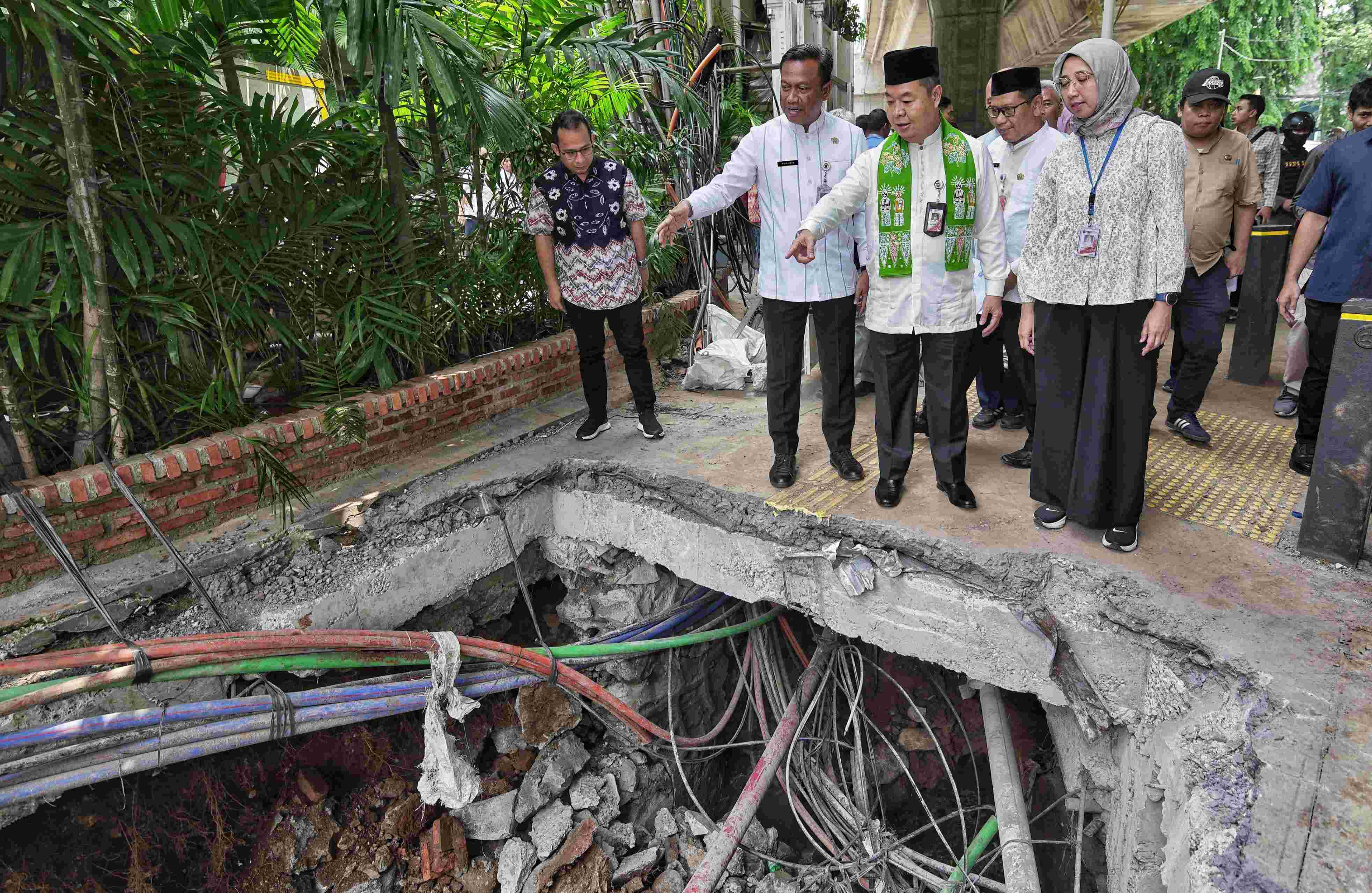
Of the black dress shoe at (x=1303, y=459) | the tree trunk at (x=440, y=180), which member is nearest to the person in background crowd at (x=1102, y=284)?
the black dress shoe at (x=1303, y=459)

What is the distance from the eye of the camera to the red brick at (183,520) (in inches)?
132

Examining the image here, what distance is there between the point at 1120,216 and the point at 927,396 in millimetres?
972

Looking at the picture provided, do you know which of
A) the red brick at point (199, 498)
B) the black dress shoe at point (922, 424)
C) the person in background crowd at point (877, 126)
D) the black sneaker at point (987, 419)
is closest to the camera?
the red brick at point (199, 498)

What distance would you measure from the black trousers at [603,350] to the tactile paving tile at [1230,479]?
2428 millimetres

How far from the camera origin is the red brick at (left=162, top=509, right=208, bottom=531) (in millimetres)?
3355

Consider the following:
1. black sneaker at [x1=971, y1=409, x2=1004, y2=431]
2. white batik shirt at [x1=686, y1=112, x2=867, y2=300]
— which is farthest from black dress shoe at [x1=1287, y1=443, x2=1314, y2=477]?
white batik shirt at [x1=686, y1=112, x2=867, y2=300]

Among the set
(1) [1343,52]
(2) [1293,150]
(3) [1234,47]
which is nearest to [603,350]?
(2) [1293,150]

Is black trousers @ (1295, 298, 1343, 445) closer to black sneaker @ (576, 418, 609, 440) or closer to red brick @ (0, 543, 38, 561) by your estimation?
black sneaker @ (576, 418, 609, 440)

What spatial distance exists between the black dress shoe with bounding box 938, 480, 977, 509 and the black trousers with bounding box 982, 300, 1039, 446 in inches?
17.6

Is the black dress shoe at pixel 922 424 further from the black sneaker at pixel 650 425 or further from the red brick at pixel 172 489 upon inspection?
the red brick at pixel 172 489

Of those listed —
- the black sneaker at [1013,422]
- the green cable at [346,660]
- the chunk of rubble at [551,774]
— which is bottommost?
the chunk of rubble at [551,774]

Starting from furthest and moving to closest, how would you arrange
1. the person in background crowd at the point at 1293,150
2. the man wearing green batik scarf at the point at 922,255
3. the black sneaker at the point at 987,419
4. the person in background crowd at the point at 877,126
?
the person in background crowd at the point at 1293,150 < the person in background crowd at the point at 877,126 < the black sneaker at the point at 987,419 < the man wearing green batik scarf at the point at 922,255

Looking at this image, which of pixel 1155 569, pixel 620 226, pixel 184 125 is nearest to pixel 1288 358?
pixel 1155 569

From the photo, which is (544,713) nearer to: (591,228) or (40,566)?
(40,566)
